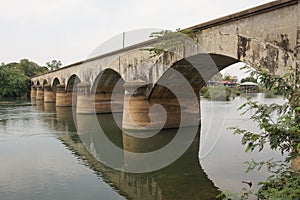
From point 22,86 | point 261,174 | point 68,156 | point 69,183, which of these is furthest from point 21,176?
point 22,86

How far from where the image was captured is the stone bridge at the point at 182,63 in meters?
7.72

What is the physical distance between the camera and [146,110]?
1617 cm

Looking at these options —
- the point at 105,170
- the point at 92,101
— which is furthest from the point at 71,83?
the point at 105,170

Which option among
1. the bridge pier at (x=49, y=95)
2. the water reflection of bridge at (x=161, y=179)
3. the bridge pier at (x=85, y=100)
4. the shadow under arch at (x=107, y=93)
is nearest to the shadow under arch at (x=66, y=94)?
the bridge pier at (x=85, y=100)

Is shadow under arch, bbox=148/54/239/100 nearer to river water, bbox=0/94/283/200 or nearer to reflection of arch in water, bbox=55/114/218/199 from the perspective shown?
river water, bbox=0/94/283/200

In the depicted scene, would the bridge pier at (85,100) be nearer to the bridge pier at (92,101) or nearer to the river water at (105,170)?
the bridge pier at (92,101)

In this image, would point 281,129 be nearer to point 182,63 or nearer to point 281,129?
point 281,129

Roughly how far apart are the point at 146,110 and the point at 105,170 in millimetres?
6499

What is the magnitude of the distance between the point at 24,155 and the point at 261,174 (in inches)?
362

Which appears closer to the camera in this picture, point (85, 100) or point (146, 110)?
point (146, 110)

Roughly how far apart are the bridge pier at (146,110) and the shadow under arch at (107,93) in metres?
8.86

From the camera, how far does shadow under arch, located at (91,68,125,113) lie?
25766 millimetres

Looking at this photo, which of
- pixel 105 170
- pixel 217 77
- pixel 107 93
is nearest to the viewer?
pixel 105 170

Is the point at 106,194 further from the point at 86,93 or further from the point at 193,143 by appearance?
the point at 86,93
